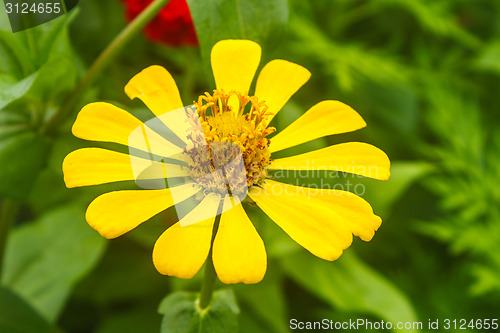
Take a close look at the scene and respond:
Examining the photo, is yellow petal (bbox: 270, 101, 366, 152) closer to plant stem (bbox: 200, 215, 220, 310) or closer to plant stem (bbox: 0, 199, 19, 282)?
plant stem (bbox: 200, 215, 220, 310)

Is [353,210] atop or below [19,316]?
atop

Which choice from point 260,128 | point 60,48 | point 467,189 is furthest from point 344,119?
point 467,189

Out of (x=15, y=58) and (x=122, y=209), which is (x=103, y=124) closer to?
(x=122, y=209)

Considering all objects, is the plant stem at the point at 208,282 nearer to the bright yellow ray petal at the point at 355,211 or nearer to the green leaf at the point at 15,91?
the bright yellow ray petal at the point at 355,211

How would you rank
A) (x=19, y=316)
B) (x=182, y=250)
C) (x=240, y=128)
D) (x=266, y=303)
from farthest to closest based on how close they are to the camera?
(x=266, y=303), (x=19, y=316), (x=240, y=128), (x=182, y=250)

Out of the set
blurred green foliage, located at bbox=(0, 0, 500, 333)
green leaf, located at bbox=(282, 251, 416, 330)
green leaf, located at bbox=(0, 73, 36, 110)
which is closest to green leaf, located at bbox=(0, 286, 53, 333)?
blurred green foliage, located at bbox=(0, 0, 500, 333)

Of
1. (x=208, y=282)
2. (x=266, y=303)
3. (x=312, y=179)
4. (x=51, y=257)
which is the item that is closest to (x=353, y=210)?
(x=208, y=282)

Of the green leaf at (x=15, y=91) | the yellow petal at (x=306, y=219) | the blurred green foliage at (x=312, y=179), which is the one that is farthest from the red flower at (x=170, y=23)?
the yellow petal at (x=306, y=219)
